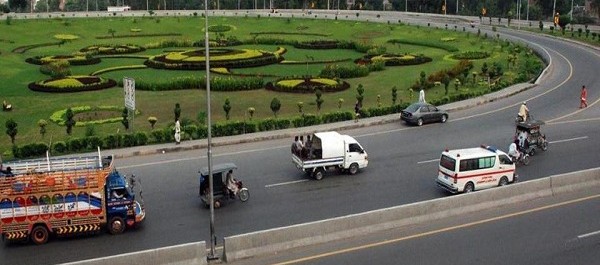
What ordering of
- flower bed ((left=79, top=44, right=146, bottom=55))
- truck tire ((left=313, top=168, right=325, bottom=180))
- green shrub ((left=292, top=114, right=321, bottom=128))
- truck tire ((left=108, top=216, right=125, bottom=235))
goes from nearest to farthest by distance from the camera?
1. truck tire ((left=108, top=216, right=125, bottom=235))
2. truck tire ((left=313, top=168, right=325, bottom=180))
3. green shrub ((left=292, top=114, right=321, bottom=128))
4. flower bed ((left=79, top=44, right=146, bottom=55))

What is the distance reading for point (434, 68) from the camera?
55969 millimetres

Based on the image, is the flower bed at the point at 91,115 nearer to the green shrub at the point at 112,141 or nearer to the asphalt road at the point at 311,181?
the green shrub at the point at 112,141

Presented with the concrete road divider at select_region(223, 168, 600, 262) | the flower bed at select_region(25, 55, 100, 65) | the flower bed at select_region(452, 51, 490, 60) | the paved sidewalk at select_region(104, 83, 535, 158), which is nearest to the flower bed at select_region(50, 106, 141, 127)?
the paved sidewalk at select_region(104, 83, 535, 158)

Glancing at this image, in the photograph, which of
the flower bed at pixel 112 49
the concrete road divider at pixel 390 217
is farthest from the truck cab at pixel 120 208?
the flower bed at pixel 112 49

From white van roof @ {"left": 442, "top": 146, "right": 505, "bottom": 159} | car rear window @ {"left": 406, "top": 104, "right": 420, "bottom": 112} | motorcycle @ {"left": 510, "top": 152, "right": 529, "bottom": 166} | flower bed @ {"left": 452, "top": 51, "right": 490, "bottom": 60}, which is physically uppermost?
flower bed @ {"left": 452, "top": 51, "right": 490, "bottom": 60}

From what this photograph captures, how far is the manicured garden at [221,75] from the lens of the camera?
35.0 m

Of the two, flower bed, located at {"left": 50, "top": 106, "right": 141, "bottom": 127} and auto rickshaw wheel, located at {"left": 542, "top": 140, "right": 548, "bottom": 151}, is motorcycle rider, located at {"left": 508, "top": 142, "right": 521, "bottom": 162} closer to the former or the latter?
auto rickshaw wheel, located at {"left": 542, "top": 140, "right": 548, "bottom": 151}

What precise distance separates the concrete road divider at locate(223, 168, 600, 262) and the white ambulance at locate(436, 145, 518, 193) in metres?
2.11

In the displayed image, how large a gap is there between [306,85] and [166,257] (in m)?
29.6

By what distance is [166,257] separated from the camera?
55.1 ft

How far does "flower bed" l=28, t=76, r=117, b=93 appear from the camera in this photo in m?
45.4

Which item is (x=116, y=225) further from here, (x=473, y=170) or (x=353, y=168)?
(x=473, y=170)

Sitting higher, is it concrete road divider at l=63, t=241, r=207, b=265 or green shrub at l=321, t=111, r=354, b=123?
green shrub at l=321, t=111, r=354, b=123

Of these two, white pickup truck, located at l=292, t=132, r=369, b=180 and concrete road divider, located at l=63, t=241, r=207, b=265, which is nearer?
concrete road divider, located at l=63, t=241, r=207, b=265
